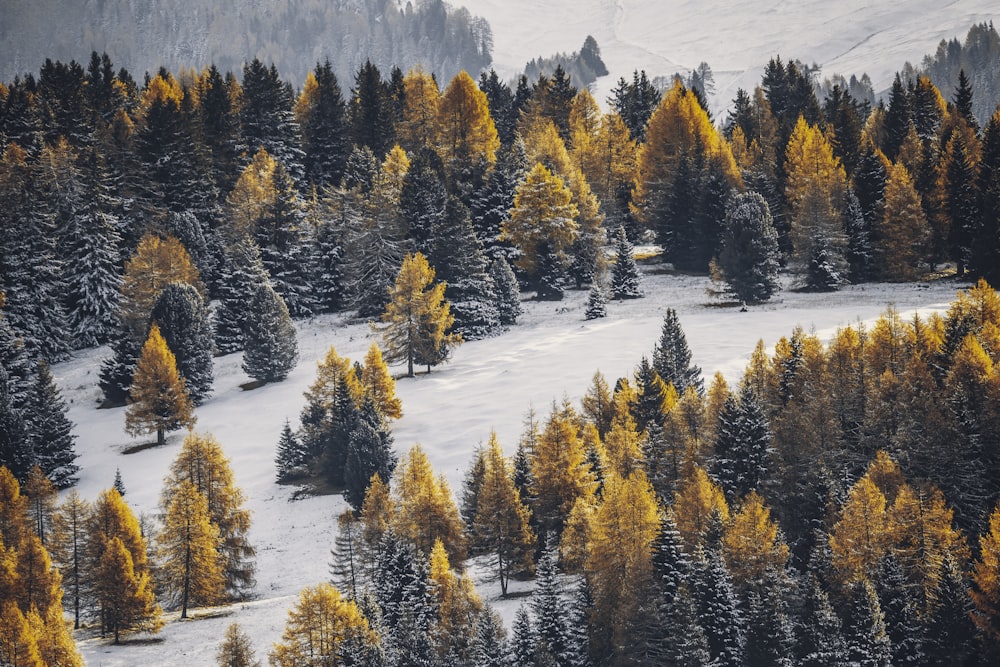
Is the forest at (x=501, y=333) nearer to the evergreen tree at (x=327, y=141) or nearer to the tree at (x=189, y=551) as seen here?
the tree at (x=189, y=551)

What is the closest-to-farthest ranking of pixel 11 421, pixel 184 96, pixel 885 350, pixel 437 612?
pixel 437 612 → pixel 885 350 → pixel 11 421 → pixel 184 96

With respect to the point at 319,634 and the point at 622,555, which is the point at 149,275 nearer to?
the point at 319,634

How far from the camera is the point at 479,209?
92.6 m

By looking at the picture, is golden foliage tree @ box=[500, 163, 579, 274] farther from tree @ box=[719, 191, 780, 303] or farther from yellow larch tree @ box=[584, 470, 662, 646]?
yellow larch tree @ box=[584, 470, 662, 646]

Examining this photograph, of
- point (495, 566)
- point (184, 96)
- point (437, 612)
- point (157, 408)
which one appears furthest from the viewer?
point (184, 96)

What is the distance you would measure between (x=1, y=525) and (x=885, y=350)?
4813 cm

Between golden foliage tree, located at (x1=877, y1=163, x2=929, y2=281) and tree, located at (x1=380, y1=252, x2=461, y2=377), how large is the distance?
37313 mm

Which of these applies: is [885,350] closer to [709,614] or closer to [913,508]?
[913,508]

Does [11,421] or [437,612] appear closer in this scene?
[437,612]

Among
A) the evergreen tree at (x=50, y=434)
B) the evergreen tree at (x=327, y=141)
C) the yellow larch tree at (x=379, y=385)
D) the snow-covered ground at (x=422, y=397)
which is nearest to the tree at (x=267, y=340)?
the snow-covered ground at (x=422, y=397)

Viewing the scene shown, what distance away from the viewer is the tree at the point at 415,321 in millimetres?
73688

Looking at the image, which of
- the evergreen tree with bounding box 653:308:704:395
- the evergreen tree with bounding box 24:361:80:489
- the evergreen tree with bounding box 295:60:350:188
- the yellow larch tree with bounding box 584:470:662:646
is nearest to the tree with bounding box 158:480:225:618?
the evergreen tree with bounding box 24:361:80:489

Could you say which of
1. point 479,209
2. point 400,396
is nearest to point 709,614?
point 400,396

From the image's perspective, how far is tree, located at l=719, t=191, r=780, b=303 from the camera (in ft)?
266
